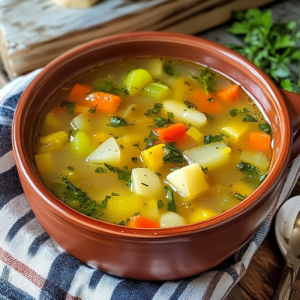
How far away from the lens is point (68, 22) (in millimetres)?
2531

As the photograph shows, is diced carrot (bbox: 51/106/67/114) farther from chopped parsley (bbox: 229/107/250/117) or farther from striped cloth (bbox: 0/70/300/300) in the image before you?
chopped parsley (bbox: 229/107/250/117)

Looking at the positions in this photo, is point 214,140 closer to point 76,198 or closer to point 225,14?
point 76,198

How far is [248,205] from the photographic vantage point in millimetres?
1315

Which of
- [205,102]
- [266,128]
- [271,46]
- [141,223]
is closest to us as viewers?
[141,223]

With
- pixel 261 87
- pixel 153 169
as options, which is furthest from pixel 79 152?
pixel 261 87

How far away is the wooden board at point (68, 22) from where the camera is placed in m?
2.46

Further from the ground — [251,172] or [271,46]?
[251,172]

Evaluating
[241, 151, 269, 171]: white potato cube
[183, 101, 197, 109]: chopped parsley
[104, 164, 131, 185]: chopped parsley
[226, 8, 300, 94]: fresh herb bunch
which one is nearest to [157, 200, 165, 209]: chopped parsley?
[104, 164, 131, 185]: chopped parsley

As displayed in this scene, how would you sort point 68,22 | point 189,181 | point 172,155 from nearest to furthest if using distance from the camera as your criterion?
point 189,181
point 172,155
point 68,22

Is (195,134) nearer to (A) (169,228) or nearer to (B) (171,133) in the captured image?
(B) (171,133)

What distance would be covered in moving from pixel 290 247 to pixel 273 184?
0.39 metres

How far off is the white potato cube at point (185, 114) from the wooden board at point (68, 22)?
100 cm

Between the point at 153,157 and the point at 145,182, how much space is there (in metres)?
0.11

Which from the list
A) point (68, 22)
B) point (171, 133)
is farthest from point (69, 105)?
point (68, 22)
